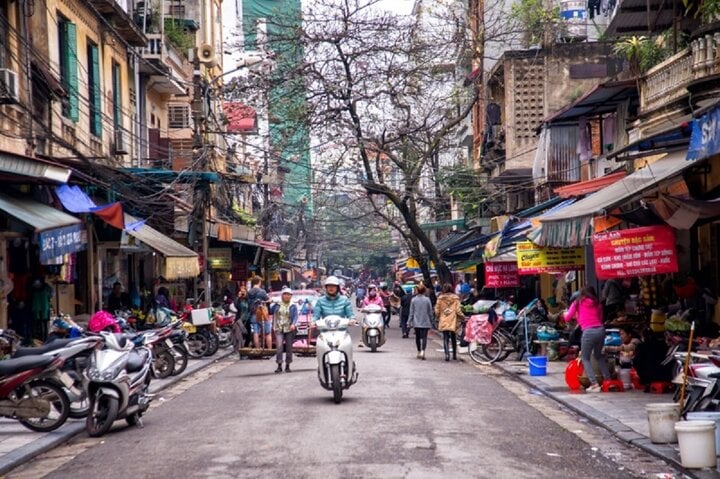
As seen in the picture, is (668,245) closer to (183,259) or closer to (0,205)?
(0,205)

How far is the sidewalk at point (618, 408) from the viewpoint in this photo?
10844mm

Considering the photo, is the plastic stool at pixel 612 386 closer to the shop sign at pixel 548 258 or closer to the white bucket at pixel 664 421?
the white bucket at pixel 664 421

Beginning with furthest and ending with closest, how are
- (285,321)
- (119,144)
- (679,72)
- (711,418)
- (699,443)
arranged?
(119,144) → (285,321) → (679,72) → (711,418) → (699,443)

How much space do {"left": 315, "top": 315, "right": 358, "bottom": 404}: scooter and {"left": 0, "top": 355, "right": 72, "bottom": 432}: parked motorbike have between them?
138 inches

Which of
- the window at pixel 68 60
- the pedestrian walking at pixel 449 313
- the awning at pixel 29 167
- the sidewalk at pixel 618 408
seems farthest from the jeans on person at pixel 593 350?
the window at pixel 68 60

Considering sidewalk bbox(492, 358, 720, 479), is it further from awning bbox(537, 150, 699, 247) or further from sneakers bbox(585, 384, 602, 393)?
awning bbox(537, 150, 699, 247)

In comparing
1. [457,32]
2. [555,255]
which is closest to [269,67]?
[457,32]

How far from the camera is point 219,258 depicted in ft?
126

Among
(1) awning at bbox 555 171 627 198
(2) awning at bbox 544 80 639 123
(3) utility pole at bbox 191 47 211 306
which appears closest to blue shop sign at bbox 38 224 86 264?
(1) awning at bbox 555 171 627 198

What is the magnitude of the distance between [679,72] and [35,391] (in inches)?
411

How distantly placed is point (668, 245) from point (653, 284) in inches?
191

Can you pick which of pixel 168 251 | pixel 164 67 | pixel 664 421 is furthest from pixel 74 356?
pixel 164 67

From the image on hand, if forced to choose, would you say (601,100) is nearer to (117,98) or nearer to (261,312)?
(261,312)

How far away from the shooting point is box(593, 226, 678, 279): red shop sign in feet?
50.0
